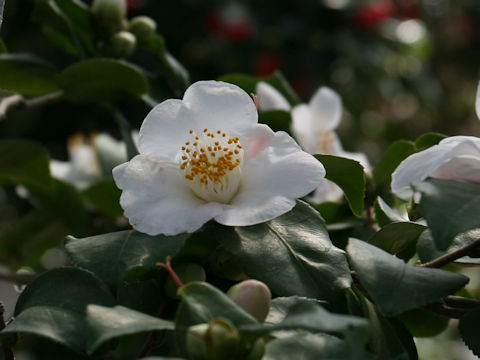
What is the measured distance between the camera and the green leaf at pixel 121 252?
61 cm

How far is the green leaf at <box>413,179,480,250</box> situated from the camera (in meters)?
0.54

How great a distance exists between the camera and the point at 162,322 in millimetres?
535

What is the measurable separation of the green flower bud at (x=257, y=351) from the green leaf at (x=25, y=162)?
0.74 meters

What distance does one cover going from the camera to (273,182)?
67cm

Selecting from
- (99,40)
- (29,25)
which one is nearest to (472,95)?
(29,25)

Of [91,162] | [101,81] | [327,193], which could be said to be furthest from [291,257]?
[91,162]

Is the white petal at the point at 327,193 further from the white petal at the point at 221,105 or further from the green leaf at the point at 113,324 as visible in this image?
the green leaf at the point at 113,324

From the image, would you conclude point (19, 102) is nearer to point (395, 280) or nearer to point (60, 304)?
point (60, 304)

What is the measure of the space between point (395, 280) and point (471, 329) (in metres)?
0.11

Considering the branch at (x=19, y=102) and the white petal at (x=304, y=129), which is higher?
the white petal at (x=304, y=129)

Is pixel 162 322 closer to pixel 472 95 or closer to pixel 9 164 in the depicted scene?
pixel 9 164

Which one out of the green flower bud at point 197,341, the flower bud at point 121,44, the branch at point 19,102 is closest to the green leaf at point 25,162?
the branch at point 19,102

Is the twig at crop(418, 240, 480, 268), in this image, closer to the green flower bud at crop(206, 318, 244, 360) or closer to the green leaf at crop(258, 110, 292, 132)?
the green flower bud at crop(206, 318, 244, 360)

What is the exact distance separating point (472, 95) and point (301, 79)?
164 cm
